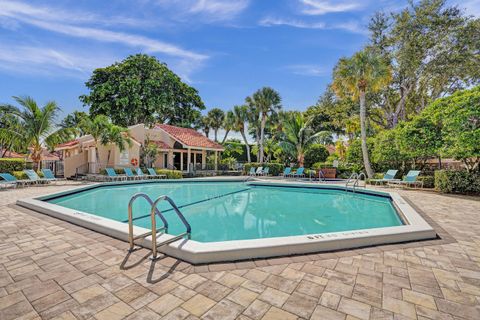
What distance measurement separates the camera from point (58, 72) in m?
20.2

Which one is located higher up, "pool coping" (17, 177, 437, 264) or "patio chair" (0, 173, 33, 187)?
"patio chair" (0, 173, 33, 187)

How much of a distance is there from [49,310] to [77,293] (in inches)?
11.9

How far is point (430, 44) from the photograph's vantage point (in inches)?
805

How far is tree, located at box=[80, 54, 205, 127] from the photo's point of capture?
30.7m

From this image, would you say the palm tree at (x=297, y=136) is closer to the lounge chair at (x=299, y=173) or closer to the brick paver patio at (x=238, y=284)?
the lounge chair at (x=299, y=173)

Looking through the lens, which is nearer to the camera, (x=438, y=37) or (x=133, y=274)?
(x=133, y=274)

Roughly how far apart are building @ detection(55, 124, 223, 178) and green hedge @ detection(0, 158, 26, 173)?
3189 millimetres

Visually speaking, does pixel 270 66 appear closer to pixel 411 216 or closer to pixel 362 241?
pixel 411 216

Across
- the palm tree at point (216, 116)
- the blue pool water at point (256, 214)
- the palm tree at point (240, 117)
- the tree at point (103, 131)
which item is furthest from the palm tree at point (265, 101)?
the blue pool water at point (256, 214)

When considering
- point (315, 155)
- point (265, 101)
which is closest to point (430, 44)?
point (315, 155)

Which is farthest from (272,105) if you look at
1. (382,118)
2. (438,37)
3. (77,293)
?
(77,293)

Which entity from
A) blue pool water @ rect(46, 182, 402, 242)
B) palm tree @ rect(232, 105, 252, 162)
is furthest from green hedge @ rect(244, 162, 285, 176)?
blue pool water @ rect(46, 182, 402, 242)

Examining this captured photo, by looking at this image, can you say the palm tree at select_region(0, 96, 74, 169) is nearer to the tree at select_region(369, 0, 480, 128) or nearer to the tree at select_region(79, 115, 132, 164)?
the tree at select_region(79, 115, 132, 164)

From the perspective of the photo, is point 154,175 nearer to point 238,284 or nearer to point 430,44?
point 238,284
